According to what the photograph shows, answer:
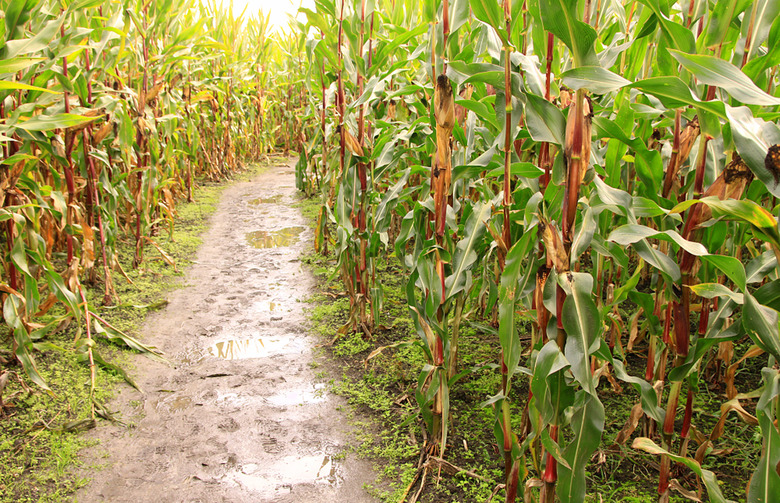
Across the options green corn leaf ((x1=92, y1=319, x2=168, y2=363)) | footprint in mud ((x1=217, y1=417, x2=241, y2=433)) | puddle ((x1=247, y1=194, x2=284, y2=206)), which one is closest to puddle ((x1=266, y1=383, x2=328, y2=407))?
footprint in mud ((x1=217, y1=417, x2=241, y2=433))

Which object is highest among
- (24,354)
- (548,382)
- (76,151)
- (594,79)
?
(594,79)

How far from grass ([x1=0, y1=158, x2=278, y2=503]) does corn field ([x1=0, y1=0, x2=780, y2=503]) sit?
0.38 ft

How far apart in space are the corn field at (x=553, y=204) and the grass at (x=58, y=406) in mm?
116

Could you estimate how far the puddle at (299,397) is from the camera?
2420 millimetres

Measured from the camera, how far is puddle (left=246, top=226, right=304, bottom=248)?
480cm

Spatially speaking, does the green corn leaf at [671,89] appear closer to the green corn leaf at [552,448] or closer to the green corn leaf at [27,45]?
the green corn leaf at [552,448]

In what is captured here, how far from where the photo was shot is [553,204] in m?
1.35

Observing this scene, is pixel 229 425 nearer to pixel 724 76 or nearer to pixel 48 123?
pixel 48 123

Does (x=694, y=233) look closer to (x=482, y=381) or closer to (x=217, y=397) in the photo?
(x=482, y=381)

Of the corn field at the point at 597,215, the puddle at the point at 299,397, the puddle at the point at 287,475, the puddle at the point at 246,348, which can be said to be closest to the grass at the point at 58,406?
the puddle at the point at 246,348

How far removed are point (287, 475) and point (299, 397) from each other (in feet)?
1.77

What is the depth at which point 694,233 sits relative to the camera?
4.67 feet

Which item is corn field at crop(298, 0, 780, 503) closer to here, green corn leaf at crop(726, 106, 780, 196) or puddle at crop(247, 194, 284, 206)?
green corn leaf at crop(726, 106, 780, 196)

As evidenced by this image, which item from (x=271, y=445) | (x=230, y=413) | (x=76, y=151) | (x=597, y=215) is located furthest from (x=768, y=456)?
(x=76, y=151)
